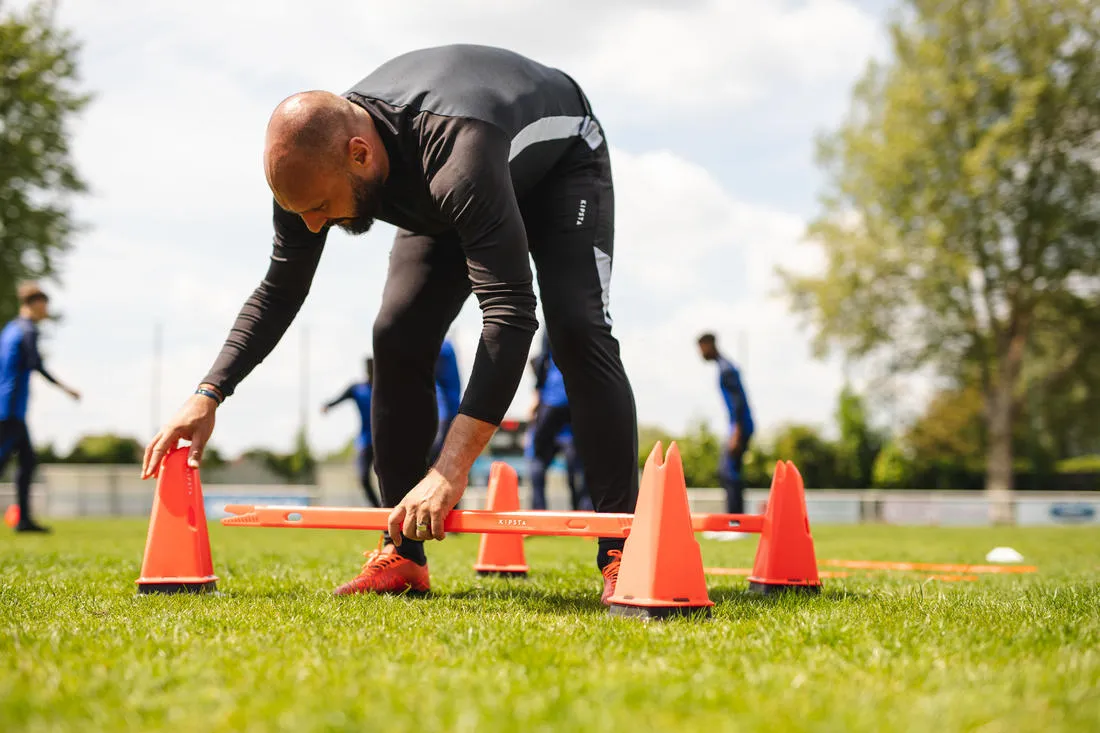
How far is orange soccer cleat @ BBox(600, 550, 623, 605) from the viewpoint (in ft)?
10.5

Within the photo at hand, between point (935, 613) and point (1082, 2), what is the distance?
29.7 meters

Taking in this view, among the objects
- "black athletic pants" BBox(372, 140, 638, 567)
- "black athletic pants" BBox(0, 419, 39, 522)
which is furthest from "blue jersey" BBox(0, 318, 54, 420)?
"black athletic pants" BBox(372, 140, 638, 567)

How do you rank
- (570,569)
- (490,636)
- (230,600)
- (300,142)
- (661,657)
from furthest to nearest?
(570,569), (230,600), (300,142), (490,636), (661,657)

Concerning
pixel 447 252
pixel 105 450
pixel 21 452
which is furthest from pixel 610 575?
pixel 105 450

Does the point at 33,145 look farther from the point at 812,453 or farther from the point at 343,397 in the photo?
the point at 812,453

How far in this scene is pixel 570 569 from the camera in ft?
16.8

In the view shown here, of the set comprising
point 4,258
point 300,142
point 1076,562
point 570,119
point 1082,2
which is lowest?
point 1076,562

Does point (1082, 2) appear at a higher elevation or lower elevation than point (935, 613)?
higher

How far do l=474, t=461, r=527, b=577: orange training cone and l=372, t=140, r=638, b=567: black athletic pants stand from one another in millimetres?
915

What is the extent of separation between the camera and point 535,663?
2.08 meters

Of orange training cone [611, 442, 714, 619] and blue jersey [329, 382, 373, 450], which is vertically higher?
blue jersey [329, 382, 373, 450]

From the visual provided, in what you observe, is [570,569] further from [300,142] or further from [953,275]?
[953,275]

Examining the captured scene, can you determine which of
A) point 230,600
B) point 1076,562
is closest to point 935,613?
point 230,600

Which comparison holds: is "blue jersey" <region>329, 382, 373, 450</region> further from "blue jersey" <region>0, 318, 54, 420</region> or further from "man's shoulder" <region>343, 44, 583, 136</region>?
"man's shoulder" <region>343, 44, 583, 136</region>
